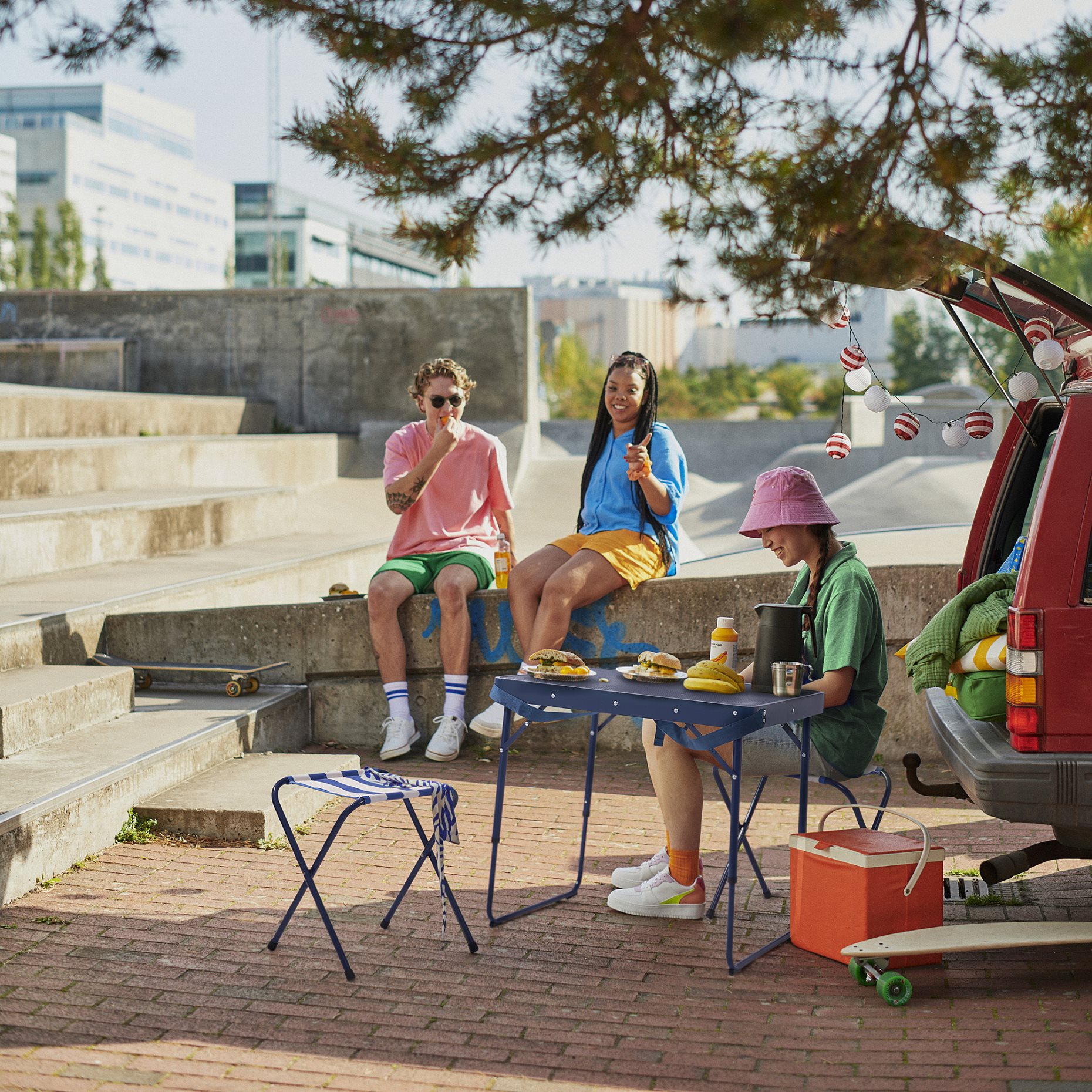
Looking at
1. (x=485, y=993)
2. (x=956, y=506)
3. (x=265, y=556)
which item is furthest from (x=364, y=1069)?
(x=956, y=506)

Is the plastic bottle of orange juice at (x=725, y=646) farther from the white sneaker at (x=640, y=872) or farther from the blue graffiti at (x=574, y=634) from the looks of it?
the blue graffiti at (x=574, y=634)

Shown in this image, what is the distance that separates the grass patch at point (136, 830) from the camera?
530 cm

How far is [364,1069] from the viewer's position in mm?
3408

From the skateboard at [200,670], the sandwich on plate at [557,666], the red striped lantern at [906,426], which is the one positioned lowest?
the skateboard at [200,670]

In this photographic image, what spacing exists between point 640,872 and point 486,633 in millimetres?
2583

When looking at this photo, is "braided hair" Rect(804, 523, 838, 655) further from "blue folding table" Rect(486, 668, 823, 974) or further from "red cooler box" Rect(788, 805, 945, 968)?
"red cooler box" Rect(788, 805, 945, 968)

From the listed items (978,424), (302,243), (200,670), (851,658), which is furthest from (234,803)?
(302,243)

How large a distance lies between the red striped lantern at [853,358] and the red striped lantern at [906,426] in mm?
308

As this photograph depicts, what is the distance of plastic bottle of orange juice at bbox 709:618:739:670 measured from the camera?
4539mm

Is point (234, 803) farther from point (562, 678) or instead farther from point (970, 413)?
point (970, 413)

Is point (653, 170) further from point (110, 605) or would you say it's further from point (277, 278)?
point (277, 278)

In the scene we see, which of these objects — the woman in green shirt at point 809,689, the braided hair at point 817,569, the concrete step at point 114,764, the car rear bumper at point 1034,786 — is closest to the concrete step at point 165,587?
the concrete step at point 114,764

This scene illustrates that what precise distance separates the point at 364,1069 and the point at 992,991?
2.01 m

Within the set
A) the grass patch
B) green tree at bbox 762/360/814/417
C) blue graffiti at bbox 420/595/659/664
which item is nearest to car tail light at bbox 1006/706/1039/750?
blue graffiti at bbox 420/595/659/664
